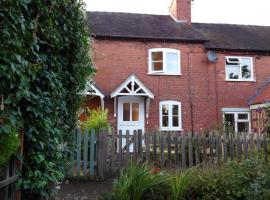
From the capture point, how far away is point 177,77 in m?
16.0

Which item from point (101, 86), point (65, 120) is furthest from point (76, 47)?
point (101, 86)

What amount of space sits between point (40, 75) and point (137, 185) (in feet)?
9.04

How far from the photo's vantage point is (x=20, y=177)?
3158mm

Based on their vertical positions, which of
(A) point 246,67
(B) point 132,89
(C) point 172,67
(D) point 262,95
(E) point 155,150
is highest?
(A) point 246,67

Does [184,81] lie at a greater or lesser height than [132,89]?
greater

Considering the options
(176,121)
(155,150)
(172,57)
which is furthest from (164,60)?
(155,150)

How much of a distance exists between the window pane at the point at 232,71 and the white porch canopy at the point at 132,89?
520cm

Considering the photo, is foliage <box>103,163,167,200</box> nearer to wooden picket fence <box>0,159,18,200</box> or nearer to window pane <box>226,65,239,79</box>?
wooden picket fence <box>0,159,18,200</box>

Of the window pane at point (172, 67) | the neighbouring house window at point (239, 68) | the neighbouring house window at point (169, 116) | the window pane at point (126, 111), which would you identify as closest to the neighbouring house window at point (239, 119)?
the neighbouring house window at point (239, 68)

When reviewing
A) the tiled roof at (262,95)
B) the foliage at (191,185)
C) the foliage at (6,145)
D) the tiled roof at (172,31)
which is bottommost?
the foliage at (191,185)

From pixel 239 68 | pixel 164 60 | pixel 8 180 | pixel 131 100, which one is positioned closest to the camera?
pixel 8 180

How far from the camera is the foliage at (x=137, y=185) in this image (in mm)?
5043

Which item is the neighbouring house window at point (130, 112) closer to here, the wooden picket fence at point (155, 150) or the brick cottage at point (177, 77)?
the brick cottage at point (177, 77)

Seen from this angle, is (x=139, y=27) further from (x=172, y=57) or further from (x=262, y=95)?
(x=262, y=95)
